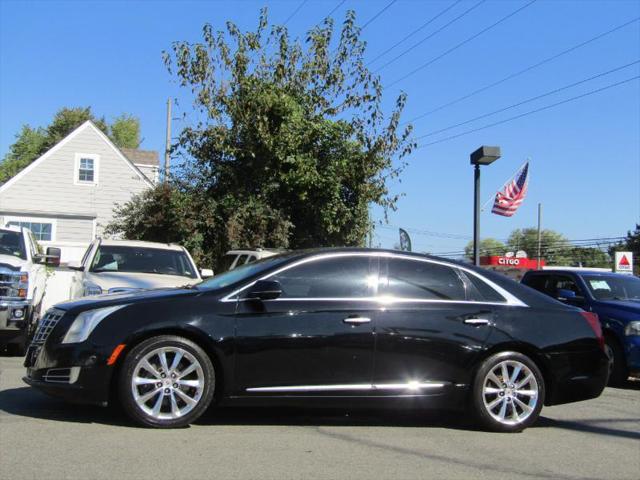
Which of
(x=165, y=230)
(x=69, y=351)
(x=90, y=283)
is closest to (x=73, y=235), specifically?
(x=165, y=230)

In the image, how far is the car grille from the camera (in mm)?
5816

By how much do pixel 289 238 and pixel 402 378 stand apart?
12548 mm

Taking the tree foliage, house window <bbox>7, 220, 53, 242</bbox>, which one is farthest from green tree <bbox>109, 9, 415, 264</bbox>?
the tree foliage

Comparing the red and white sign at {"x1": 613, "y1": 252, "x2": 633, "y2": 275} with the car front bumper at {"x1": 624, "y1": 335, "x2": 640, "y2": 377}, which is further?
the red and white sign at {"x1": 613, "y1": 252, "x2": 633, "y2": 275}

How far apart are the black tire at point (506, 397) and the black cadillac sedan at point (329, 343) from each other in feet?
0.04

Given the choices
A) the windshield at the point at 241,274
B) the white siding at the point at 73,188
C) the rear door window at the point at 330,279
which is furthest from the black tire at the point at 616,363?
the white siding at the point at 73,188

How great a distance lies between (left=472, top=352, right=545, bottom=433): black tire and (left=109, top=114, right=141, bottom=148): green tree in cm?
6401

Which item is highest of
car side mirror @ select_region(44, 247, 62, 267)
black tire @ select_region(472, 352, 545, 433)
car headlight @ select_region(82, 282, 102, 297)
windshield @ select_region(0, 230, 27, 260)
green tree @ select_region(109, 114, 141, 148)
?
green tree @ select_region(109, 114, 141, 148)

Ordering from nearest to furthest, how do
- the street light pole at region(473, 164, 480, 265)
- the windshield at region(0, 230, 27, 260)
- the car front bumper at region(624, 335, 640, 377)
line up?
the car front bumper at region(624, 335, 640, 377) < the windshield at region(0, 230, 27, 260) < the street light pole at region(473, 164, 480, 265)

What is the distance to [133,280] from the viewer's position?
9836mm

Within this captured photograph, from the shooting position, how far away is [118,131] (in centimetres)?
6781

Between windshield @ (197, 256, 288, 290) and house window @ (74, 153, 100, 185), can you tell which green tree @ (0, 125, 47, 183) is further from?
windshield @ (197, 256, 288, 290)

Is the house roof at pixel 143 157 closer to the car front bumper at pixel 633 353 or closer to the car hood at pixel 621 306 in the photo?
the car hood at pixel 621 306

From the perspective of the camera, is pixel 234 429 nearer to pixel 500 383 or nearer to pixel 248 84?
pixel 500 383
